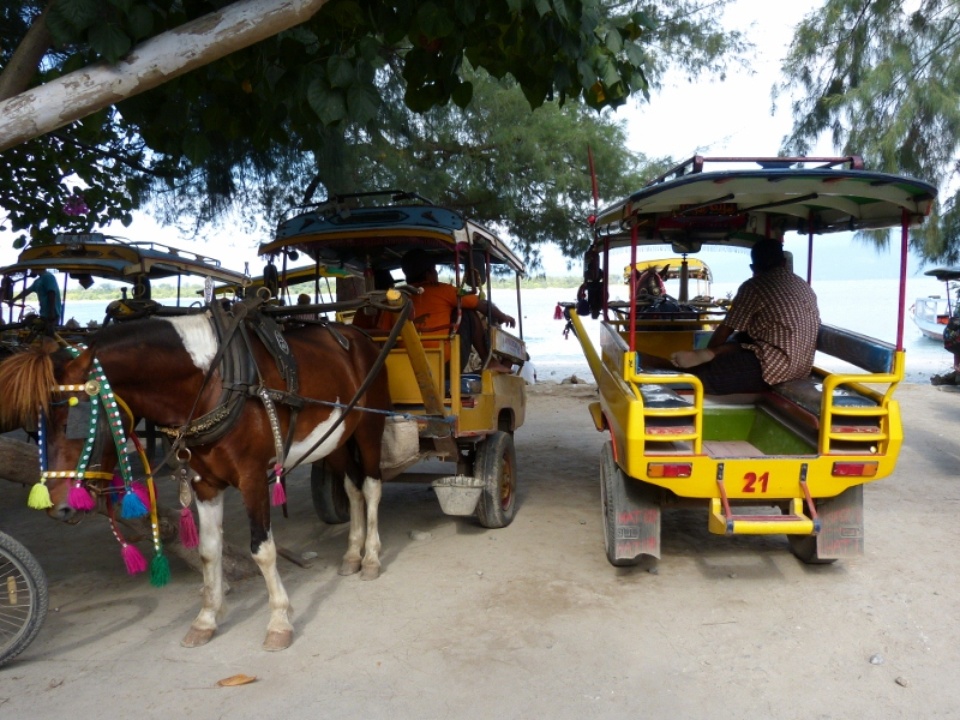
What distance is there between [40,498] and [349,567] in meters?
2.29

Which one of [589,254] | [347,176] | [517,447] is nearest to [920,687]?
[589,254]

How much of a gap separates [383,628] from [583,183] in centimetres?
768

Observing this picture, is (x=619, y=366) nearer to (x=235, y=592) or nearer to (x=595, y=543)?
(x=595, y=543)

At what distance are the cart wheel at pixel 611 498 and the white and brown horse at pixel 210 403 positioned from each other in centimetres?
158

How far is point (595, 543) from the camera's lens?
223 inches

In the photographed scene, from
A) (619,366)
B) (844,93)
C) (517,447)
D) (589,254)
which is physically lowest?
(517,447)

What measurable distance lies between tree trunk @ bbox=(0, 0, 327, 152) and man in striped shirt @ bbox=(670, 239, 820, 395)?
3.51 metres

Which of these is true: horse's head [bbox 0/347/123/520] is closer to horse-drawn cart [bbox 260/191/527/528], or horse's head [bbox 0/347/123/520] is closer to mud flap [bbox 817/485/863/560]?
horse-drawn cart [bbox 260/191/527/528]

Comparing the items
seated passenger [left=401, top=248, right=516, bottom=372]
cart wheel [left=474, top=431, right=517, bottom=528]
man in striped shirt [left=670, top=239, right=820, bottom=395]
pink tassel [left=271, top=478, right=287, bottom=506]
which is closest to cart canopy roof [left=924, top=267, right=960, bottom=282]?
man in striped shirt [left=670, top=239, right=820, bottom=395]

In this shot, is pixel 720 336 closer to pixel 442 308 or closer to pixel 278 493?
pixel 442 308

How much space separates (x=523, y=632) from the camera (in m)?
4.17

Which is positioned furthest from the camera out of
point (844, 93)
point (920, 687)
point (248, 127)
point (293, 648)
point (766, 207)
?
point (844, 93)

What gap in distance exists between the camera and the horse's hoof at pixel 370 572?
16.6 ft

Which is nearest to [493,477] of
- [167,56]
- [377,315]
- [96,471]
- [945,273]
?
[377,315]
